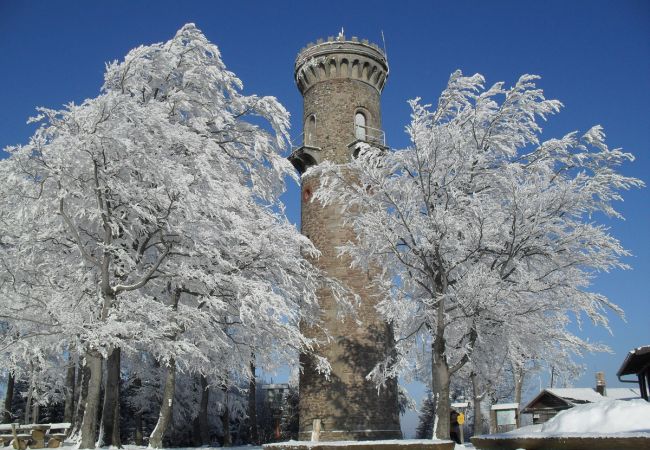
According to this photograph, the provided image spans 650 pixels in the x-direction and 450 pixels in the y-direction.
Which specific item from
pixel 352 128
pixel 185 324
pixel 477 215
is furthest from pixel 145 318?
pixel 352 128

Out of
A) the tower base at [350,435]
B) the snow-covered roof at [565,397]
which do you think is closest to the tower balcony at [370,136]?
the tower base at [350,435]

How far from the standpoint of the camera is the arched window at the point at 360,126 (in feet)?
90.3

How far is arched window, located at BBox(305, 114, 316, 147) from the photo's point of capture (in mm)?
27891

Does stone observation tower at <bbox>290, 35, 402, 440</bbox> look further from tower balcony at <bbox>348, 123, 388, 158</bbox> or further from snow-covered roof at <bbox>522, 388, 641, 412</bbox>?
snow-covered roof at <bbox>522, 388, 641, 412</bbox>

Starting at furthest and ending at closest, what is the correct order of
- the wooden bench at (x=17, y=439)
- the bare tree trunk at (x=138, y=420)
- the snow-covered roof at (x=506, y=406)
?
the bare tree trunk at (x=138, y=420) < the snow-covered roof at (x=506, y=406) < the wooden bench at (x=17, y=439)

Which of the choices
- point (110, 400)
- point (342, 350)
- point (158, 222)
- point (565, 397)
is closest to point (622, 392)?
point (565, 397)

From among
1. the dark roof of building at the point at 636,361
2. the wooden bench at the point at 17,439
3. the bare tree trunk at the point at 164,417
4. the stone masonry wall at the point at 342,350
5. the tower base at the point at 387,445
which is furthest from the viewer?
the stone masonry wall at the point at 342,350

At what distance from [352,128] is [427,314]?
1247 cm

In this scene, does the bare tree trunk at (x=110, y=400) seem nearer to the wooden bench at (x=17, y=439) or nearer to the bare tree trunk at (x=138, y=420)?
the wooden bench at (x=17, y=439)

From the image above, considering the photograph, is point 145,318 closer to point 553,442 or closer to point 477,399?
point 553,442

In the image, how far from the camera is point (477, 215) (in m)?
15.0

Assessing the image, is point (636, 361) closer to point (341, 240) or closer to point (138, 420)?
point (341, 240)

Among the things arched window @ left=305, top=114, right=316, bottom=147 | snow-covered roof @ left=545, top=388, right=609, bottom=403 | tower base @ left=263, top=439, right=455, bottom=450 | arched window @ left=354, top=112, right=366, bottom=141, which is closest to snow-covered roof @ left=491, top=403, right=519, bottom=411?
tower base @ left=263, top=439, right=455, bottom=450

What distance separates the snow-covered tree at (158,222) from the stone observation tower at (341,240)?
566 cm
